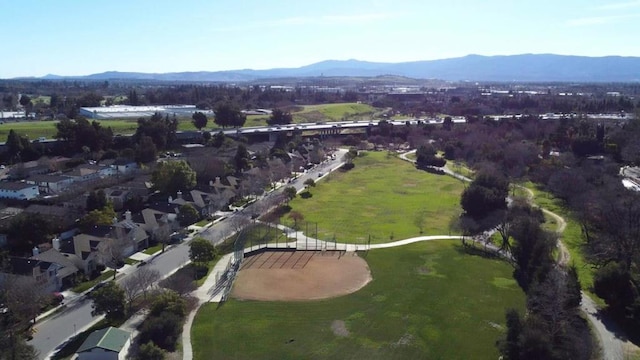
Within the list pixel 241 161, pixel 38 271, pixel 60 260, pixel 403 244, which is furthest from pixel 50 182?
pixel 403 244

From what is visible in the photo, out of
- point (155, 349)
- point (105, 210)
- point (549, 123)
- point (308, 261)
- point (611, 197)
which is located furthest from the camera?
point (549, 123)

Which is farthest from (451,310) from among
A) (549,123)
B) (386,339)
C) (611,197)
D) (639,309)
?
(549,123)

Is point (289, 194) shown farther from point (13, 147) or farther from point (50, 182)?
point (13, 147)

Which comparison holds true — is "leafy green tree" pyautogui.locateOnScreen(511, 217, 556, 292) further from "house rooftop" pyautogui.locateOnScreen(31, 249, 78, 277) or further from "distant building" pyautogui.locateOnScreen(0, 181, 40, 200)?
"distant building" pyautogui.locateOnScreen(0, 181, 40, 200)

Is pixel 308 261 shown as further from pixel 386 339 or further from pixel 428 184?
pixel 428 184

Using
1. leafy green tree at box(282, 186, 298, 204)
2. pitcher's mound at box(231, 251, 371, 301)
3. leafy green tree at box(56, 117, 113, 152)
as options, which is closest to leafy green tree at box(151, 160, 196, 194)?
leafy green tree at box(282, 186, 298, 204)

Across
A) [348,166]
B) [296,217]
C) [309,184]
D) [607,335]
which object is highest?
[309,184]

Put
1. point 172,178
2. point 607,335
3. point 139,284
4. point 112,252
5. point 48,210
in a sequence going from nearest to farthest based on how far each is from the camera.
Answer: point 607,335 < point 139,284 < point 112,252 < point 48,210 < point 172,178
